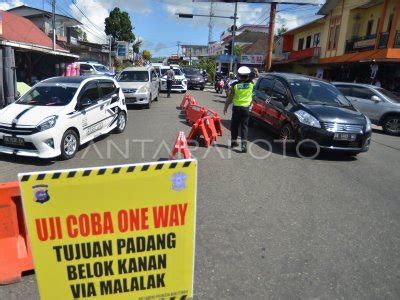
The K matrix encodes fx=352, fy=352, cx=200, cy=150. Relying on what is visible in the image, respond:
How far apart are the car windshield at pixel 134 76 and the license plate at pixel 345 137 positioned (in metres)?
10.2

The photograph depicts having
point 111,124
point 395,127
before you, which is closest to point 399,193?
point 111,124

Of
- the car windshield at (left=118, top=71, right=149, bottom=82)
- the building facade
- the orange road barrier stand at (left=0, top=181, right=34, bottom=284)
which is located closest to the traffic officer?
the orange road barrier stand at (left=0, top=181, right=34, bottom=284)

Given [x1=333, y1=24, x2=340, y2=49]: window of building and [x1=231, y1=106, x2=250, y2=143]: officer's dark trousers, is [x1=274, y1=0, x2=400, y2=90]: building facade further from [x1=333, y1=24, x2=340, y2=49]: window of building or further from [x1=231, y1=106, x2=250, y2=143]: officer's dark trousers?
[x1=231, y1=106, x2=250, y2=143]: officer's dark trousers

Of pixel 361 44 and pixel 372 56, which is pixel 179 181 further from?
pixel 361 44

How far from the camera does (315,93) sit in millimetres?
8969

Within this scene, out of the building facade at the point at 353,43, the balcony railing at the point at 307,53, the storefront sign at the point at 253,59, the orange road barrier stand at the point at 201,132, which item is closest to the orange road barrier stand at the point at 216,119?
the orange road barrier stand at the point at 201,132

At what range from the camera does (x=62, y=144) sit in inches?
269

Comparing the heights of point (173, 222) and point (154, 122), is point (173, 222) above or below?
above

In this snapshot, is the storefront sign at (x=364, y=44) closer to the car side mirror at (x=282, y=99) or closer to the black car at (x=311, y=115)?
the black car at (x=311, y=115)

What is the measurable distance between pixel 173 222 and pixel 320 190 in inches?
158

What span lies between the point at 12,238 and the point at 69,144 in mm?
3962

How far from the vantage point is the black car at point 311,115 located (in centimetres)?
767

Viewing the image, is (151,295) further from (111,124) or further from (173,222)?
(111,124)

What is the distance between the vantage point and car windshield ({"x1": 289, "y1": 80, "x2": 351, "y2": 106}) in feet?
28.6
